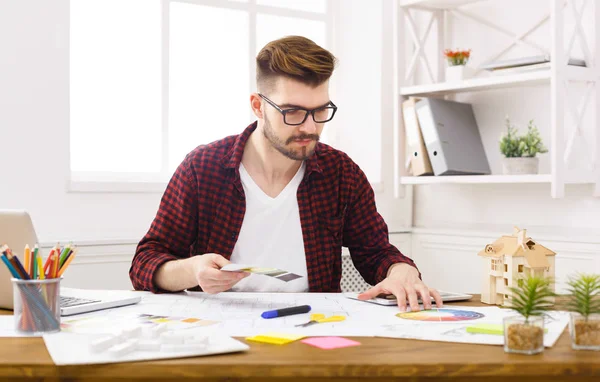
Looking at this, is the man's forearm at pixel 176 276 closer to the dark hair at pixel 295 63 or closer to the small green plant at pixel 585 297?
the dark hair at pixel 295 63

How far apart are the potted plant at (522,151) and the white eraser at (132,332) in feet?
6.35

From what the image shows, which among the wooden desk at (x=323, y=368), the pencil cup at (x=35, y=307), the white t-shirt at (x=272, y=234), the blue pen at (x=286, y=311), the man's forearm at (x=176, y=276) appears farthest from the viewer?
the white t-shirt at (x=272, y=234)

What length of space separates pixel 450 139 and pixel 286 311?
1.76 metres

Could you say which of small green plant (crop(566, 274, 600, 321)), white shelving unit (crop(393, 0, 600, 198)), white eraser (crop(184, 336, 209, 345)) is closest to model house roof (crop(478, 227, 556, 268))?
small green plant (crop(566, 274, 600, 321))

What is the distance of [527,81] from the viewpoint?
2.71m

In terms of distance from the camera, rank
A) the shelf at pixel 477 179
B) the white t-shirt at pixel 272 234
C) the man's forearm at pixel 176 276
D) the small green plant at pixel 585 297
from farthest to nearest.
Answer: the shelf at pixel 477 179
the white t-shirt at pixel 272 234
the man's forearm at pixel 176 276
the small green plant at pixel 585 297

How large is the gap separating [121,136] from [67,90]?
0.37 metres

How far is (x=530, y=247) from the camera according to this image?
5.10 feet

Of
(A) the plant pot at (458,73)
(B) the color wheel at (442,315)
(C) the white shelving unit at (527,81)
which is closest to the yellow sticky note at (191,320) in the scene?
(B) the color wheel at (442,315)

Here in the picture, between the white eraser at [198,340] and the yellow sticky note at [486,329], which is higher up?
the white eraser at [198,340]

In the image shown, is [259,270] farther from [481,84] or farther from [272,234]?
[481,84]

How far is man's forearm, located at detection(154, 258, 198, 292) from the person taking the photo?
1.68 m

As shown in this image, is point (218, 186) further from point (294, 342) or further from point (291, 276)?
point (294, 342)

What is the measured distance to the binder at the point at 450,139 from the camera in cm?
293
